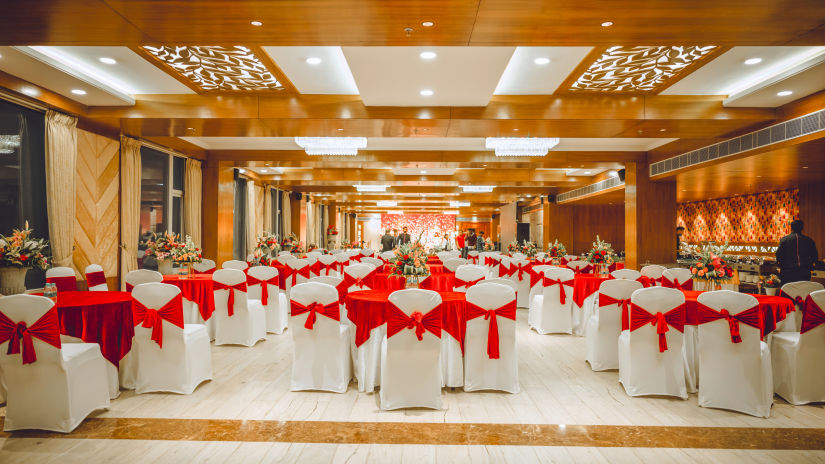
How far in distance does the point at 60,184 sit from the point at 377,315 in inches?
179

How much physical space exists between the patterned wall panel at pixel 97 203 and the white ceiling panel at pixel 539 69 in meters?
5.76

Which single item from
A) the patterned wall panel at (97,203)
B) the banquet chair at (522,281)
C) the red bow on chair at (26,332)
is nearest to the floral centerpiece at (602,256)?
the banquet chair at (522,281)

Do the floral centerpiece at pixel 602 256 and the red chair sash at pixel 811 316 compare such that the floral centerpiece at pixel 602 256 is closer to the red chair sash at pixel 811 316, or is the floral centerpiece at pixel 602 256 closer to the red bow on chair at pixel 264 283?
the red chair sash at pixel 811 316

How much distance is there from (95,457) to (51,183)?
402 cm

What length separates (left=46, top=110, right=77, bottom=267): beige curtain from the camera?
545cm

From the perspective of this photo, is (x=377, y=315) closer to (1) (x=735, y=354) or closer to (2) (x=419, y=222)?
(1) (x=735, y=354)

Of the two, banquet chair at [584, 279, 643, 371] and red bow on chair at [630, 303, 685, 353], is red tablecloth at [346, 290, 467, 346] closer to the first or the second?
red bow on chair at [630, 303, 685, 353]

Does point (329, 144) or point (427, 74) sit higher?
point (427, 74)

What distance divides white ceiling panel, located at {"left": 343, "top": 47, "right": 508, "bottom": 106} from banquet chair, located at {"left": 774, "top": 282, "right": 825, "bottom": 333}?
3.53 meters

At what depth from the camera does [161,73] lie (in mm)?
5258

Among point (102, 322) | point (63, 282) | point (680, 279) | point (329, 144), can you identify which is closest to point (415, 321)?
point (102, 322)

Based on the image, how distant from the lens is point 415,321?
3.52 m

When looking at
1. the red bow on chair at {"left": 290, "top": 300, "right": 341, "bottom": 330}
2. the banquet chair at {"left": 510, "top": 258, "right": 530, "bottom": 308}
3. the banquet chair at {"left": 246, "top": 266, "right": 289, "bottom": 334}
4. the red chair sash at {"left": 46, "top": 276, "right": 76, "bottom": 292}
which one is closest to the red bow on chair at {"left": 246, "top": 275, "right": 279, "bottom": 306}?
the banquet chair at {"left": 246, "top": 266, "right": 289, "bottom": 334}

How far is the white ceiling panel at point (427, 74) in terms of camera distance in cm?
430
